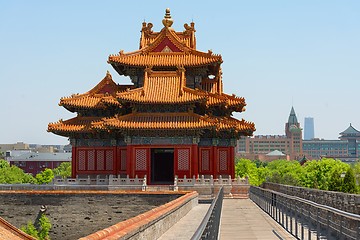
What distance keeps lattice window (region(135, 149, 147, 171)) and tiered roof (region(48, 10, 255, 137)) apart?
1905 mm

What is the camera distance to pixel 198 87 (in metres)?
52.4

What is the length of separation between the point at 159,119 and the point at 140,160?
3.66m

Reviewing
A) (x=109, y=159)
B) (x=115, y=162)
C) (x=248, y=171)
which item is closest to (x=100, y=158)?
(x=109, y=159)

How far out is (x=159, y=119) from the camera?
46.8 meters

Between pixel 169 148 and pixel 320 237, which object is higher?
pixel 169 148

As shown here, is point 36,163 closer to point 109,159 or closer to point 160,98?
point 109,159

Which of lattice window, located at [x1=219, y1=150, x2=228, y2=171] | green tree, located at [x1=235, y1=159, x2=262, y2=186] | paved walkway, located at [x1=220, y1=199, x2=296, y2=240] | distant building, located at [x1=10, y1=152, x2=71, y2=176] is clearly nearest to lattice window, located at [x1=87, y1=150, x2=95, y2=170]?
lattice window, located at [x1=219, y1=150, x2=228, y2=171]

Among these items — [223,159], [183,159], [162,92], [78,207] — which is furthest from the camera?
[223,159]

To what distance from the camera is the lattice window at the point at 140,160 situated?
4678 centimetres

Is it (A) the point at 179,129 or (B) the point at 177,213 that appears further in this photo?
(A) the point at 179,129

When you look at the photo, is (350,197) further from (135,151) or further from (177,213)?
(135,151)

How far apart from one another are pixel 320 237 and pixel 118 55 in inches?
1571

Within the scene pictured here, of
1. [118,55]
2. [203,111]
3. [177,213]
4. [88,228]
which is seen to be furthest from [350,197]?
[118,55]

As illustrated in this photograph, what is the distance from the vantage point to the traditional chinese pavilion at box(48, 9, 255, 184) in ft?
153
